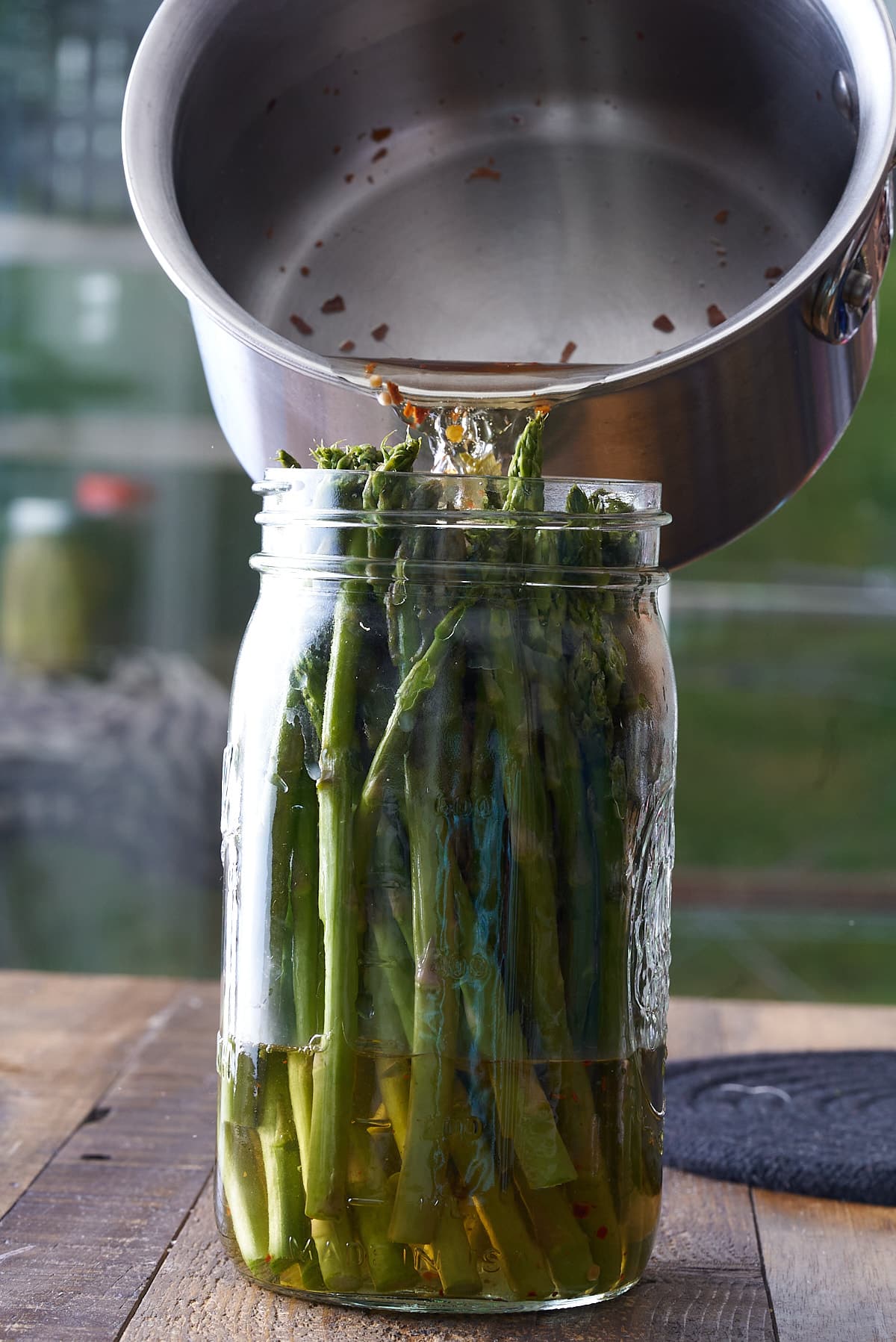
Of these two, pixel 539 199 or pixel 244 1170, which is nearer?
pixel 244 1170

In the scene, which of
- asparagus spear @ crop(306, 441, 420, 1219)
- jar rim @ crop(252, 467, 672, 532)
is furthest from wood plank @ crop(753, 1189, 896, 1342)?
jar rim @ crop(252, 467, 672, 532)

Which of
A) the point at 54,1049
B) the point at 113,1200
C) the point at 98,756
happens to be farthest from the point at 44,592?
the point at 113,1200

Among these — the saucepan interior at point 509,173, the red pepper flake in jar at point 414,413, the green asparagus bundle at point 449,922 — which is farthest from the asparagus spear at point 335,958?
the saucepan interior at point 509,173

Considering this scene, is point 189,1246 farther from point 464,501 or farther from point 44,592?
point 44,592

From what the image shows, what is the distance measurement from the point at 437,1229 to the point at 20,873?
1495mm

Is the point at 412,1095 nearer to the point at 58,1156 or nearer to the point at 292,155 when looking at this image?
the point at 58,1156

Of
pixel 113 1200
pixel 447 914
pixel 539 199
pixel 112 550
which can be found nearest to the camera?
pixel 447 914

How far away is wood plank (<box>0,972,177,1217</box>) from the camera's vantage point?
608 millimetres

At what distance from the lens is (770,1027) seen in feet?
2.65

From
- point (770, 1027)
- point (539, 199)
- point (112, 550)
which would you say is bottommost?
point (770, 1027)

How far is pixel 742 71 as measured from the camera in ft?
2.23

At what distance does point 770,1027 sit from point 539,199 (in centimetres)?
44

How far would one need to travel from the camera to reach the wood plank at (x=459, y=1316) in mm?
440

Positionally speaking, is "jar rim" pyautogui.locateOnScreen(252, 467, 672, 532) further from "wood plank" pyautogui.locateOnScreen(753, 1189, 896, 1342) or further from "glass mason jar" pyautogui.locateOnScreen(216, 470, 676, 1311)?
"wood plank" pyautogui.locateOnScreen(753, 1189, 896, 1342)
